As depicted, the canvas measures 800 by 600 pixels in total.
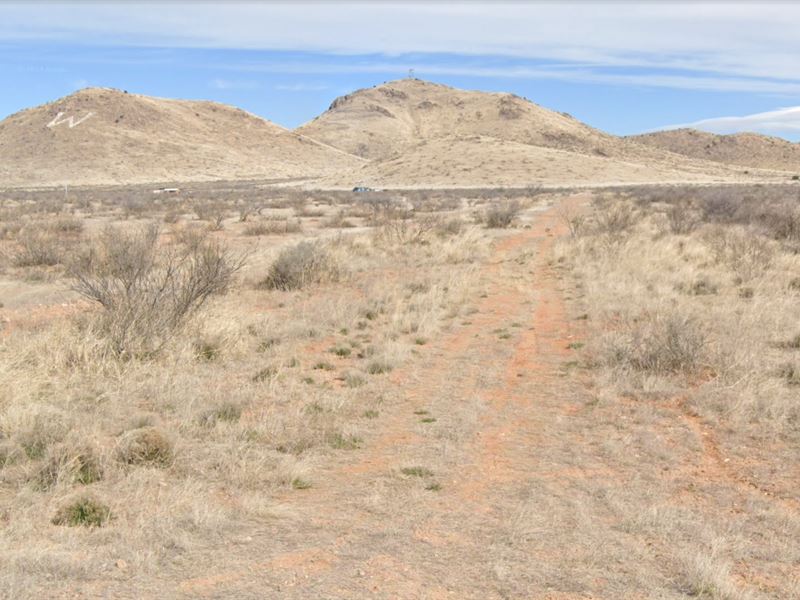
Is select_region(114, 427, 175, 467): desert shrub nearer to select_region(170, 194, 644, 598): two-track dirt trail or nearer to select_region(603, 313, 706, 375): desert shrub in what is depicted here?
select_region(170, 194, 644, 598): two-track dirt trail

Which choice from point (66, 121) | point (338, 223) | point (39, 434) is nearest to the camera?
point (39, 434)

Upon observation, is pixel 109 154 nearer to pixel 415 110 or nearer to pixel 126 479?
pixel 415 110

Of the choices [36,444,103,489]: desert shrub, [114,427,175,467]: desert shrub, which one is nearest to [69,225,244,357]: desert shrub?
[114,427,175,467]: desert shrub

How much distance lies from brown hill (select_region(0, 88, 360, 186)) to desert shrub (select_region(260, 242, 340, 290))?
85.3 meters

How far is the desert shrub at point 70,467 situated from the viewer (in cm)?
573

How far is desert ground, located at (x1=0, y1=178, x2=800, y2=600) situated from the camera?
15.2ft

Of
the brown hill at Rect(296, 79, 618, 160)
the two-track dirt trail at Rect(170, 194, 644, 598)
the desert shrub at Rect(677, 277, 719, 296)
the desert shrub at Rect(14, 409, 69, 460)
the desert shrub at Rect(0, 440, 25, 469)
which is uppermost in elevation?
the brown hill at Rect(296, 79, 618, 160)

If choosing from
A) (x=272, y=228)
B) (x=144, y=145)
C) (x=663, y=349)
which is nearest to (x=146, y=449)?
(x=663, y=349)

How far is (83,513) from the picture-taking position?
205 inches

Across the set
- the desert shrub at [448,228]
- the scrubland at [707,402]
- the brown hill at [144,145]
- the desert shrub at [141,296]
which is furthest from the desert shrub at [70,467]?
the brown hill at [144,145]

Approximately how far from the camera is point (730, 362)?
28.7ft

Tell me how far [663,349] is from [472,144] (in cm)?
8223

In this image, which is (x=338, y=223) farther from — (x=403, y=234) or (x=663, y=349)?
(x=663, y=349)

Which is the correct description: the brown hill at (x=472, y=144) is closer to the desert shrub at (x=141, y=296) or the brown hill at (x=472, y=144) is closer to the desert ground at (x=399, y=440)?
the desert ground at (x=399, y=440)
